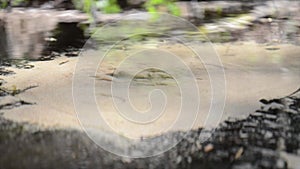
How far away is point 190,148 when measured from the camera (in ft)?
5.78

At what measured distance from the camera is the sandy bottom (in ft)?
6.63

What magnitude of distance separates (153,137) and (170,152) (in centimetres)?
16

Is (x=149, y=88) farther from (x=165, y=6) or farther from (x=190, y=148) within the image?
(x=165, y=6)

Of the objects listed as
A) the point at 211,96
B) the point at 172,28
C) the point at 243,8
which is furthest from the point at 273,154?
the point at 243,8

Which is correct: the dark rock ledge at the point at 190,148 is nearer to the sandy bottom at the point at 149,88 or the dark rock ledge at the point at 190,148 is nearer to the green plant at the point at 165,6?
the sandy bottom at the point at 149,88

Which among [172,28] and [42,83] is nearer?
[42,83]

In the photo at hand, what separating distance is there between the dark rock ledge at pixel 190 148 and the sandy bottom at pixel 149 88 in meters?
0.10

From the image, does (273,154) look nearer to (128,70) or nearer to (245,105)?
(245,105)

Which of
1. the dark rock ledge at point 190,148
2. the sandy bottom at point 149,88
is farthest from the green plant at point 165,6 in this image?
the dark rock ledge at point 190,148

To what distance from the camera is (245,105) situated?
216 centimetres

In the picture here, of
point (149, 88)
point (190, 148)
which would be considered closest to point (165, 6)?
point (149, 88)

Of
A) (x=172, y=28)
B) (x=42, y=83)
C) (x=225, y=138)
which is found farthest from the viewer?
→ (x=172, y=28)

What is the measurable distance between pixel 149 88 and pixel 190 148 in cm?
70

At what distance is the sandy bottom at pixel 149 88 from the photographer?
6.63ft
